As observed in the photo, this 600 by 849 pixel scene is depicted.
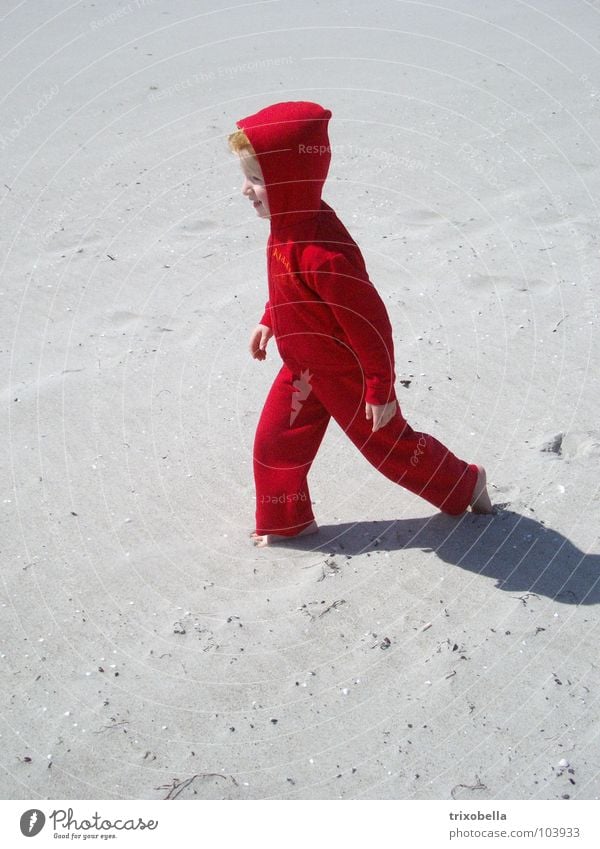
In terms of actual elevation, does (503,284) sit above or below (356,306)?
above

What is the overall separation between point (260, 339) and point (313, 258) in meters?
0.63

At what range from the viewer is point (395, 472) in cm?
342

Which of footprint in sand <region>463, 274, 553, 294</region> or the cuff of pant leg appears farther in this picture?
footprint in sand <region>463, 274, 553, 294</region>

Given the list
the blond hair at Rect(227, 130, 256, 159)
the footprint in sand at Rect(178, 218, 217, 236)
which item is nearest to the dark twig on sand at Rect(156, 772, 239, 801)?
the blond hair at Rect(227, 130, 256, 159)

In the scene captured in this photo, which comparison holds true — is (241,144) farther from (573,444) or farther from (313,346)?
(573,444)

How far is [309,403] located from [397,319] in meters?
1.48

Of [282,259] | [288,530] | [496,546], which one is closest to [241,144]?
[282,259]

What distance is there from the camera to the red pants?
3322mm

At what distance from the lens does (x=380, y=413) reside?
3.15 metres

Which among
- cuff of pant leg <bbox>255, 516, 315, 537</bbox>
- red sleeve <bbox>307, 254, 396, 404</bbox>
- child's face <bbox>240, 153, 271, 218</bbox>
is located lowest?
cuff of pant leg <bbox>255, 516, 315, 537</bbox>

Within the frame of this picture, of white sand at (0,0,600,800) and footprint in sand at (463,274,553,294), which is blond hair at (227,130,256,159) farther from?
footprint in sand at (463,274,553,294)
